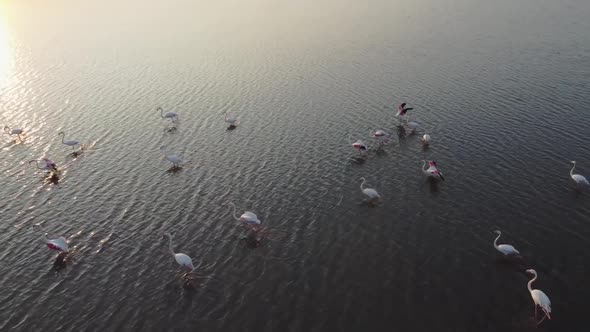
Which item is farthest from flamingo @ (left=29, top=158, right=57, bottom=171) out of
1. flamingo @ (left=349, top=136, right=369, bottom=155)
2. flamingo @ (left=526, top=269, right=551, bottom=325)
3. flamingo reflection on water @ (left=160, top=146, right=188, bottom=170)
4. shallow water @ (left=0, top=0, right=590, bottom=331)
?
flamingo @ (left=526, top=269, right=551, bottom=325)

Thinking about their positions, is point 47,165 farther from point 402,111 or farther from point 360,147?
point 402,111

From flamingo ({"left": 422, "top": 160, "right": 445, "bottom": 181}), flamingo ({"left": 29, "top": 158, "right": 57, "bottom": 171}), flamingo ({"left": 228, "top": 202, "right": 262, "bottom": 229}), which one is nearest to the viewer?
flamingo ({"left": 228, "top": 202, "right": 262, "bottom": 229})

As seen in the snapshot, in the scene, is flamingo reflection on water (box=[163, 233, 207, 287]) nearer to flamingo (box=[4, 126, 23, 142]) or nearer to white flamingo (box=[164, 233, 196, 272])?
white flamingo (box=[164, 233, 196, 272])

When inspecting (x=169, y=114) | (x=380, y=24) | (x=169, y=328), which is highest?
(x=380, y=24)

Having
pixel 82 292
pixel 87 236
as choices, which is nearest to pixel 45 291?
pixel 82 292

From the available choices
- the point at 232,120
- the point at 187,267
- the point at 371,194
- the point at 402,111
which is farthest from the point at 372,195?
the point at 232,120

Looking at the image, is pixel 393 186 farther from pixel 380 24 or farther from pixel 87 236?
pixel 380 24
